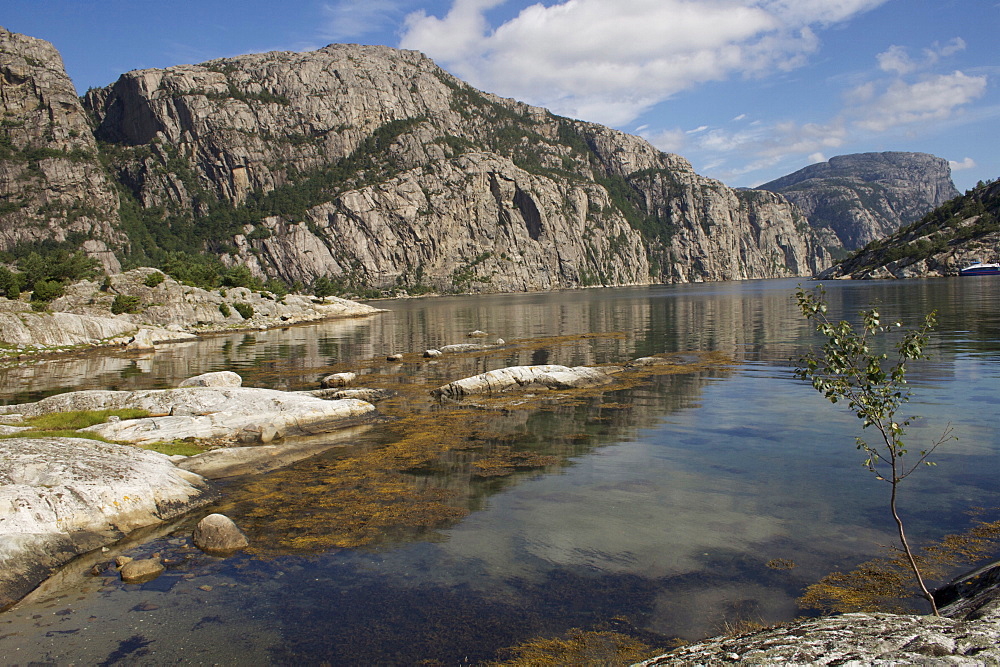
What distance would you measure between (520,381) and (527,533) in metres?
18.6

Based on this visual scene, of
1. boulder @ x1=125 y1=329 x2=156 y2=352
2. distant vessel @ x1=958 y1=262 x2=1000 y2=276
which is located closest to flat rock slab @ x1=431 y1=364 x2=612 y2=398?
boulder @ x1=125 y1=329 x2=156 y2=352

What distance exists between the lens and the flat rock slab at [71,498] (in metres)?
12.2

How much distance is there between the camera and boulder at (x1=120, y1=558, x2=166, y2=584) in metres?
12.1

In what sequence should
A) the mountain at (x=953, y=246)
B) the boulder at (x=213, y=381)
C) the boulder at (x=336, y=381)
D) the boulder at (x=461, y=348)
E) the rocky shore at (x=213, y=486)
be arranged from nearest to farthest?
the rocky shore at (x=213, y=486) < the boulder at (x=213, y=381) < the boulder at (x=336, y=381) < the boulder at (x=461, y=348) < the mountain at (x=953, y=246)

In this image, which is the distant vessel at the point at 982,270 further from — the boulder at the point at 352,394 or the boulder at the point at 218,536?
the boulder at the point at 218,536

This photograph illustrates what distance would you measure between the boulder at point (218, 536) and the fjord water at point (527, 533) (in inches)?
15.7

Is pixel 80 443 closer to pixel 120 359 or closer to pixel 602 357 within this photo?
pixel 602 357

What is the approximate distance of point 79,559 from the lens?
1295cm

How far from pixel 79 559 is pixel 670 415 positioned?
819 inches

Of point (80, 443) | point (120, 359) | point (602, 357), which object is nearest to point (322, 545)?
point (80, 443)

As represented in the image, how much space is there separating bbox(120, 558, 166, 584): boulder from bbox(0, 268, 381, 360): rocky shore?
58.5 metres

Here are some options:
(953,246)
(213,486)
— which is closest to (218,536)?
(213,486)

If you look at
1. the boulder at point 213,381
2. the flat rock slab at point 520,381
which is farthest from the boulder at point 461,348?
the boulder at point 213,381

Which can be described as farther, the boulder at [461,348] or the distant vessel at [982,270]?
the distant vessel at [982,270]
